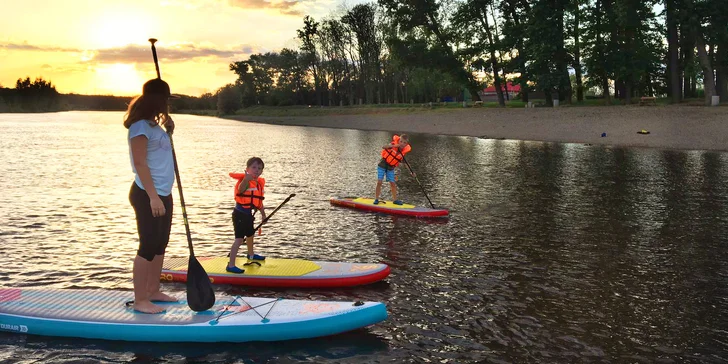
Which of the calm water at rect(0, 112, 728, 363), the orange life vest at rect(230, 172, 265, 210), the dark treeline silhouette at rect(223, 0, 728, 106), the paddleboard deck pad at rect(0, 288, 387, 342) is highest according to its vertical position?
the dark treeline silhouette at rect(223, 0, 728, 106)

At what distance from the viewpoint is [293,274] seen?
912 cm

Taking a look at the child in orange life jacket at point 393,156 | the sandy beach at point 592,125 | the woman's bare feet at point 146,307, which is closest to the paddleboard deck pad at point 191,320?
Answer: the woman's bare feet at point 146,307

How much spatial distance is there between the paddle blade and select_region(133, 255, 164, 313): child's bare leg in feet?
1.51

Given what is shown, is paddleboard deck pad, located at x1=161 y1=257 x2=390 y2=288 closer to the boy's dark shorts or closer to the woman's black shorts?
the boy's dark shorts

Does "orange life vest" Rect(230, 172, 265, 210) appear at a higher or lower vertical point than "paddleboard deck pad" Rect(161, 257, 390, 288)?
higher

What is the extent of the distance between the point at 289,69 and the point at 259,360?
140 m

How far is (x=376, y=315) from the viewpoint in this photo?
7094 millimetres

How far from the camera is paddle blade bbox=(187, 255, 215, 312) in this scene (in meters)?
7.05

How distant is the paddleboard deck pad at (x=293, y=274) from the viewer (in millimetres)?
9070

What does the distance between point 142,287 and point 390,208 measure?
9347 millimetres

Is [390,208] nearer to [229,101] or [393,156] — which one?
[393,156]

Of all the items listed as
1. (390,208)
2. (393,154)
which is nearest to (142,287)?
(390,208)

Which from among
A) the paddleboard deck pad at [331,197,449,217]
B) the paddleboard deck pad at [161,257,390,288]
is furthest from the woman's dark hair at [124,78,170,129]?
the paddleboard deck pad at [331,197,449,217]

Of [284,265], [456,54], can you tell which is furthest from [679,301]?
[456,54]
